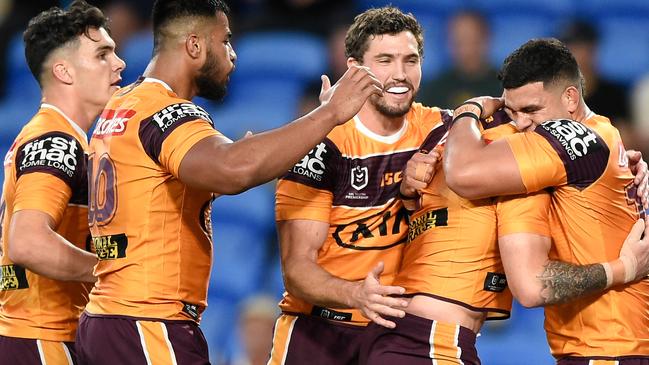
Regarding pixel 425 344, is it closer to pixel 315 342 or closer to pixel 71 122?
pixel 315 342

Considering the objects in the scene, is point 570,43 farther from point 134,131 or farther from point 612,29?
point 134,131

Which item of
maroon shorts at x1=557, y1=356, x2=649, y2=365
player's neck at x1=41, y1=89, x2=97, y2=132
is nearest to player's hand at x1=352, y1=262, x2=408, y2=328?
maroon shorts at x1=557, y1=356, x2=649, y2=365

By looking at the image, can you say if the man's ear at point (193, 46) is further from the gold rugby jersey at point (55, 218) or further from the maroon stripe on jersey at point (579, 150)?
the maroon stripe on jersey at point (579, 150)

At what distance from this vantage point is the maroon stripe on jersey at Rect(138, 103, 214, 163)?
4090mm

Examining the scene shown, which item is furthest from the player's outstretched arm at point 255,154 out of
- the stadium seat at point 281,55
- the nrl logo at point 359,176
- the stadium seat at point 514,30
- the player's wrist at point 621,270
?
the stadium seat at point 281,55

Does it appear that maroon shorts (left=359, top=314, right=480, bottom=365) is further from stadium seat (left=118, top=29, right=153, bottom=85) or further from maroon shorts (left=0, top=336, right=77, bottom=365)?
stadium seat (left=118, top=29, right=153, bottom=85)

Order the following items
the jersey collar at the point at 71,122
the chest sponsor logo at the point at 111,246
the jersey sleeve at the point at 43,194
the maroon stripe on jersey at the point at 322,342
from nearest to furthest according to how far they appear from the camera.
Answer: the chest sponsor logo at the point at 111,246 → the jersey sleeve at the point at 43,194 → the maroon stripe on jersey at the point at 322,342 → the jersey collar at the point at 71,122

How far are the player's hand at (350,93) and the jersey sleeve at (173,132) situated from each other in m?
0.50

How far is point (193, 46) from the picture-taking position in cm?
451

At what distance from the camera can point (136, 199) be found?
4.21 m

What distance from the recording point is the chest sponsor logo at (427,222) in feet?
15.1

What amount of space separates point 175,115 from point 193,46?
511mm

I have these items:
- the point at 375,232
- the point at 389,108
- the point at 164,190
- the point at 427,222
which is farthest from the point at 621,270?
the point at 164,190

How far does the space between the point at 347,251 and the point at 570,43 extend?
4.48 metres
